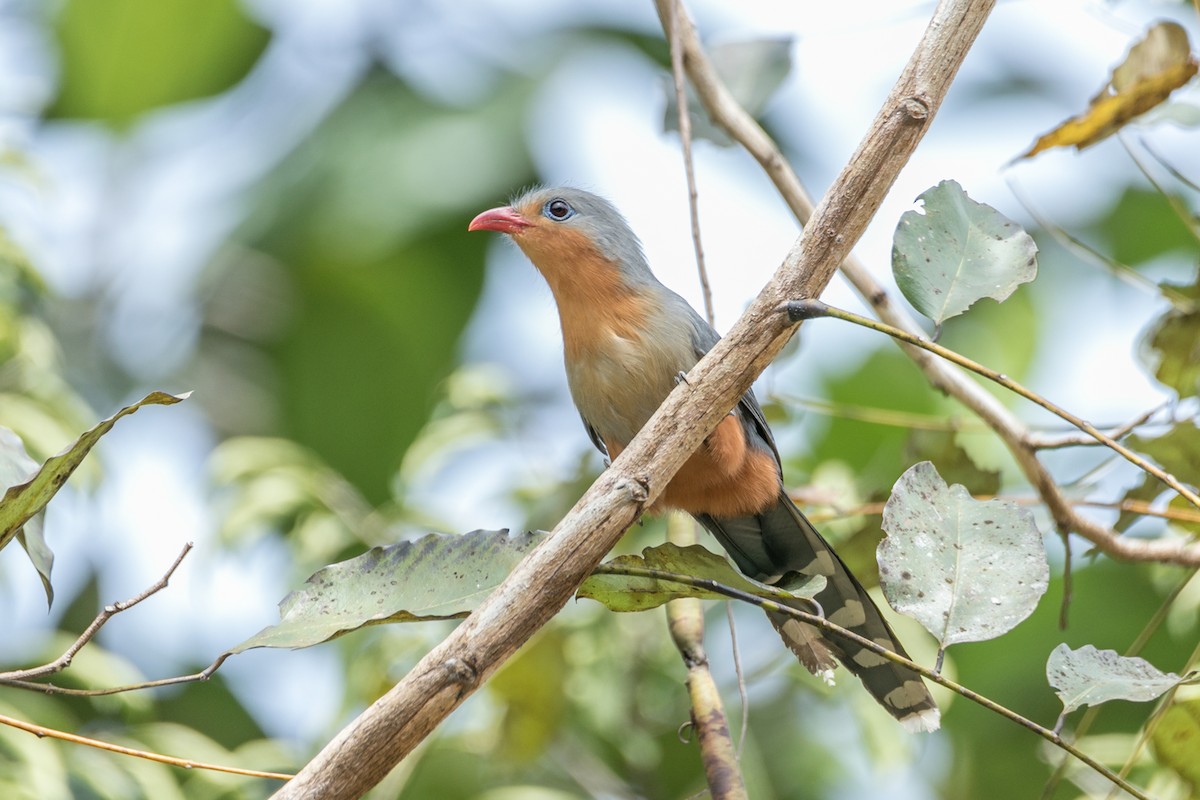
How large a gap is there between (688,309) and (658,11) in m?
0.86

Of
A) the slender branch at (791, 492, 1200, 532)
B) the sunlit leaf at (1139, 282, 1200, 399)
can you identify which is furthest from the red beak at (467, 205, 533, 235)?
the sunlit leaf at (1139, 282, 1200, 399)

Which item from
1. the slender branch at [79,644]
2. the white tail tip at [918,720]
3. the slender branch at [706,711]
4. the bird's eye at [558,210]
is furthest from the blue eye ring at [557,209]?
the slender branch at [79,644]

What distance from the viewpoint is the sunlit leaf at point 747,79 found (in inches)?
137

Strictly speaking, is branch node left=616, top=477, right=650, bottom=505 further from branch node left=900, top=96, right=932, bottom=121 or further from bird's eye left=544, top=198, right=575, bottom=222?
bird's eye left=544, top=198, right=575, bottom=222

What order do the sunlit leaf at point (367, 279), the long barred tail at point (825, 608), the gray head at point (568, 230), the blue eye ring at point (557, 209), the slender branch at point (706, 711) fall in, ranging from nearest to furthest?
the slender branch at point (706, 711) → the long barred tail at point (825, 608) → the gray head at point (568, 230) → the blue eye ring at point (557, 209) → the sunlit leaf at point (367, 279)

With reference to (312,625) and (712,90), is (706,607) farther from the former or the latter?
(312,625)

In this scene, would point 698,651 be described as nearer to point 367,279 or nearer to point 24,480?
point 24,480

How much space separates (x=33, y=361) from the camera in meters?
3.30

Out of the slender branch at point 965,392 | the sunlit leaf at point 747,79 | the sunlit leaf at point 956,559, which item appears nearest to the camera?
the sunlit leaf at point 956,559

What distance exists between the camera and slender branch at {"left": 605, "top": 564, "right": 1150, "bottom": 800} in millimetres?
1626

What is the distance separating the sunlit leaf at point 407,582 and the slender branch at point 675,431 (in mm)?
→ 104

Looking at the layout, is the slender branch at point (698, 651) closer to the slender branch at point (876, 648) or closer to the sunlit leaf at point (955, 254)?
the slender branch at point (876, 648)

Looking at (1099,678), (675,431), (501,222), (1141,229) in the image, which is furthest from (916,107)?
(1141,229)

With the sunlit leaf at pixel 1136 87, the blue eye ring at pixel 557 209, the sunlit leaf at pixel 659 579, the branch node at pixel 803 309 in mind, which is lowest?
the sunlit leaf at pixel 659 579
